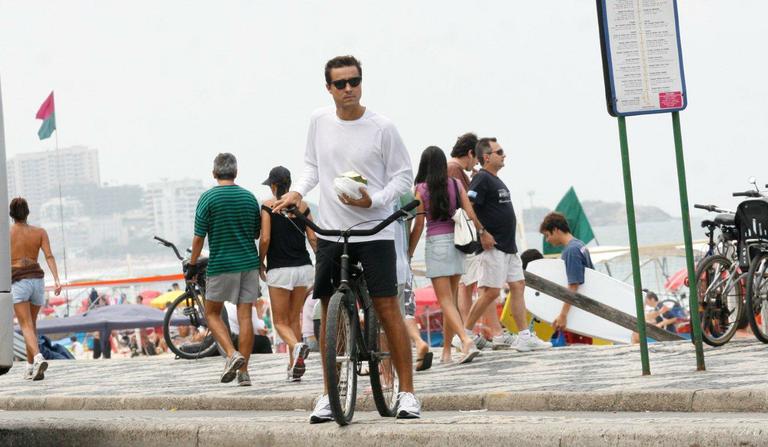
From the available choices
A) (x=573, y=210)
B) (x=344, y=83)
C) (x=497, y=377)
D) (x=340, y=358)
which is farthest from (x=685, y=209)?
(x=573, y=210)

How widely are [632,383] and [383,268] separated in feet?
8.74

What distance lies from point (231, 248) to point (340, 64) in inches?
183

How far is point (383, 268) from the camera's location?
26.0 ft

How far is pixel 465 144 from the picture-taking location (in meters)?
14.2

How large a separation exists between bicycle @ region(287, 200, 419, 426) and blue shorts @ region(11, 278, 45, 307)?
8539 mm

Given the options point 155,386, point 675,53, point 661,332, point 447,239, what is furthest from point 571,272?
point 675,53

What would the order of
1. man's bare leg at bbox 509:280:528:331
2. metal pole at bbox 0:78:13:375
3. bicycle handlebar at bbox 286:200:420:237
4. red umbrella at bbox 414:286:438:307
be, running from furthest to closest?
red umbrella at bbox 414:286:438:307 < man's bare leg at bbox 509:280:528:331 < metal pole at bbox 0:78:13:375 < bicycle handlebar at bbox 286:200:420:237

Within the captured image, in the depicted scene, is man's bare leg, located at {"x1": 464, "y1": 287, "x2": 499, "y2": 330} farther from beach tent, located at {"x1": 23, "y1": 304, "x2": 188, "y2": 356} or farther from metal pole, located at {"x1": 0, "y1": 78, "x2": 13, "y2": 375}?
beach tent, located at {"x1": 23, "y1": 304, "x2": 188, "y2": 356}

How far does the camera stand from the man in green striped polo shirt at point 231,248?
40.4 feet

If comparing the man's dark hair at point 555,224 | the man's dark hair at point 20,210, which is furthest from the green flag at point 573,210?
the man's dark hair at point 20,210

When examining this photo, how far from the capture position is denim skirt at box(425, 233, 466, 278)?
13.0 m

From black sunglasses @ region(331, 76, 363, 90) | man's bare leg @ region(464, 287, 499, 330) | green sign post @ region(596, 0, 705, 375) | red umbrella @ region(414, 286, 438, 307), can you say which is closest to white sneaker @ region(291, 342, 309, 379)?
man's bare leg @ region(464, 287, 499, 330)

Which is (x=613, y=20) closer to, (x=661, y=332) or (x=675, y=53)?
(x=675, y=53)

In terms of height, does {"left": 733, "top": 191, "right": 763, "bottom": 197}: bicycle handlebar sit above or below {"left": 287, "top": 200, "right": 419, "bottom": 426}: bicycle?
above
